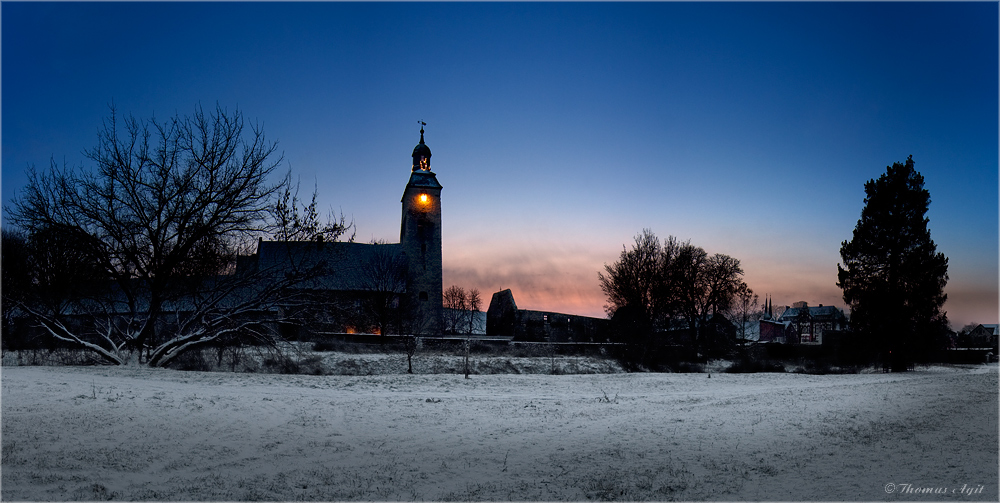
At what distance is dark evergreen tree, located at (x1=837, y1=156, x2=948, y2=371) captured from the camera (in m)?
37.0

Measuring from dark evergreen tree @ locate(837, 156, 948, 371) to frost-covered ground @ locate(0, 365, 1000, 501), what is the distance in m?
21.4

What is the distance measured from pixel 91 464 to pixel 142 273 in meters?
15.9

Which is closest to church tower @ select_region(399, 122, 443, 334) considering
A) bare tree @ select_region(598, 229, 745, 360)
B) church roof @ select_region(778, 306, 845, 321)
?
bare tree @ select_region(598, 229, 745, 360)

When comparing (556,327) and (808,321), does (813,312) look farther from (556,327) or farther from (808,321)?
(556,327)

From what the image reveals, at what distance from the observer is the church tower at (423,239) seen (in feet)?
182

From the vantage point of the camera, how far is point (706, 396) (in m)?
19.5

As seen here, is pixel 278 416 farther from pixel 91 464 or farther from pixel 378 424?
pixel 91 464

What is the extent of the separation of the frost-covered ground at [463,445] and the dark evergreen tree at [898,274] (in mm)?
21392

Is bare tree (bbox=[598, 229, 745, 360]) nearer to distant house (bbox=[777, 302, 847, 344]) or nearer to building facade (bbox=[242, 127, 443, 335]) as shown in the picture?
building facade (bbox=[242, 127, 443, 335])

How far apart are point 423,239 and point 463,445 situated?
154 feet

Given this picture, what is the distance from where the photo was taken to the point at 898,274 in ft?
123

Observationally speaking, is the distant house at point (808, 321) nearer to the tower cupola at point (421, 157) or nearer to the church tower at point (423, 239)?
the church tower at point (423, 239)

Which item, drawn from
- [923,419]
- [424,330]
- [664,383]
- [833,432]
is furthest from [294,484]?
[424,330]

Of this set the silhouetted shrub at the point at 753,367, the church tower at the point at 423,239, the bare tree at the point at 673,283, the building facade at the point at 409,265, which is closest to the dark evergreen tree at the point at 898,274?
the silhouetted shrub at the point at 753,367
